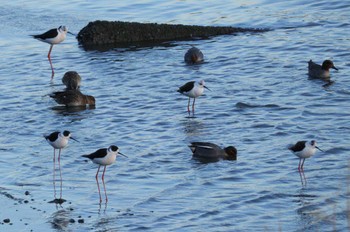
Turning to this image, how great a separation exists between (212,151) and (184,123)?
116 inches

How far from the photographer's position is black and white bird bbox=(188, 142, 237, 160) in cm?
1719

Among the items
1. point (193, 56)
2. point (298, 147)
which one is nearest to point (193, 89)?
point (193, 56)

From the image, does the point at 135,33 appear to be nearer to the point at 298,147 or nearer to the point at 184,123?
the point at 184,123

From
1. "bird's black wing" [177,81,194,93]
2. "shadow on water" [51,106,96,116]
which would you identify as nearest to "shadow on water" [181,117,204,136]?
"bird's black wing" [177,81,194,93]

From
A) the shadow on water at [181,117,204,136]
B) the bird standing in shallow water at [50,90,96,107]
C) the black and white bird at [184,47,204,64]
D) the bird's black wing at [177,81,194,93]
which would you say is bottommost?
the shadow on water at [181,117,204,136]

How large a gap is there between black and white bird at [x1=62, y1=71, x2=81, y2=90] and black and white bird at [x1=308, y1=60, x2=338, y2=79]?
5634 millimetres

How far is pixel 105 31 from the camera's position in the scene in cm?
2786

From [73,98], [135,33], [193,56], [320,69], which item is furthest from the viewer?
[135,33]

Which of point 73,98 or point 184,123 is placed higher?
point 73,98

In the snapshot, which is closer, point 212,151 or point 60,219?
point 60,219

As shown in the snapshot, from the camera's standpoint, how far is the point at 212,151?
17328 mm

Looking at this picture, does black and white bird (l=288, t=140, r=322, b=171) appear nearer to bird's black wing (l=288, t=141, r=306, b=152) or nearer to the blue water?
bird's black wing (l=288, t=141, r=306, b=152)

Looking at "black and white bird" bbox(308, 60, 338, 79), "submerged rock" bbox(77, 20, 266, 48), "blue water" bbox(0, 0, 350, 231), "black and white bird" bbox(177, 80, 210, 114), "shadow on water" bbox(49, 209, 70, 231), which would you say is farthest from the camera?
"submerged rock" bbox(77, 20, 266, 48)

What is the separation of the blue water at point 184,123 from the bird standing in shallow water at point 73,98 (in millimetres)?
264
